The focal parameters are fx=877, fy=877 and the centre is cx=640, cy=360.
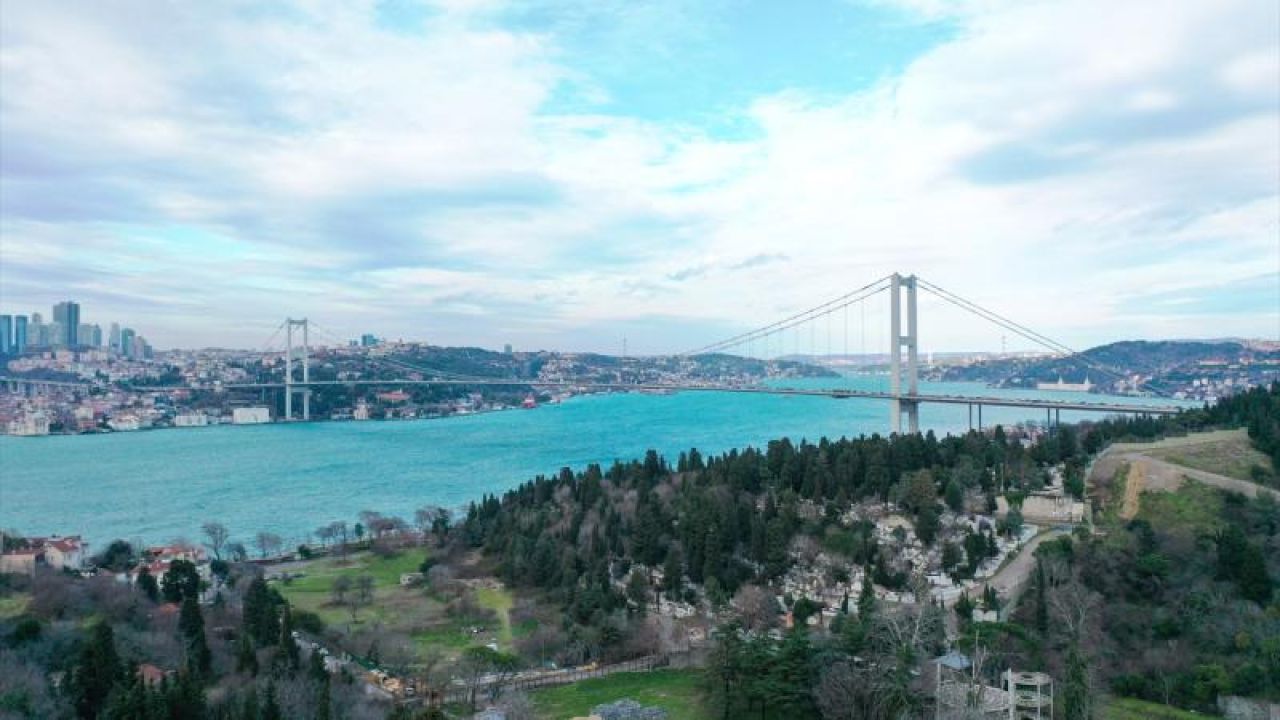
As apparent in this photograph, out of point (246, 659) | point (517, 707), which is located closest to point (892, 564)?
point (517, 707)

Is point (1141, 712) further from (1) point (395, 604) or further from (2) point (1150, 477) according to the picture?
(1) point (395, 604)

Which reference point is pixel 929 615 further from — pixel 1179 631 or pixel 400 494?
pixel 400 494

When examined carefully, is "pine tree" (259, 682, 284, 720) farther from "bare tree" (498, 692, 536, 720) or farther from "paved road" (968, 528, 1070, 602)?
"paved road" (968, 528, 1070, 602)

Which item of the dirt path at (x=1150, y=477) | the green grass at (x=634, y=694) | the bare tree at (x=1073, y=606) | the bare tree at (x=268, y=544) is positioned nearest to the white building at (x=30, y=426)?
the bare tree at (x=268, y=544)

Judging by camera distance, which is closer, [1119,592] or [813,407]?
[1119,592]

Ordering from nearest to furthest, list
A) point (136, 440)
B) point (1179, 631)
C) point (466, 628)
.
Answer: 1. point (1179, 631)
2. point (466, 628)
3. point (136, 440)

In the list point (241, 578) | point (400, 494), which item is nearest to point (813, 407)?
point (400, 494)

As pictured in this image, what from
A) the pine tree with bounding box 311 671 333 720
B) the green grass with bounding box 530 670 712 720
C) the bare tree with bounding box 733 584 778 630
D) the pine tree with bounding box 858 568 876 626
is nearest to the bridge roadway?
the pine tree with bounding box 858 568 876 626
